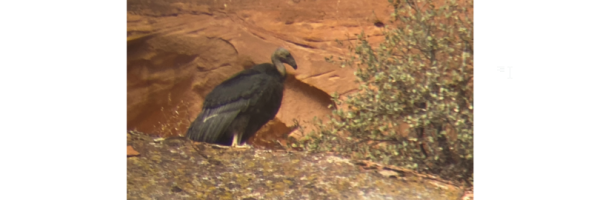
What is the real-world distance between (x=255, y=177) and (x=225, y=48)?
1061 millimetres

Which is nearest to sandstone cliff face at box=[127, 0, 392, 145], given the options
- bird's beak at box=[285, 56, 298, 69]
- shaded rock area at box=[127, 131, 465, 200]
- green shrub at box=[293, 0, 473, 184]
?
bird's beak at box=[285, 56, 298, 69]

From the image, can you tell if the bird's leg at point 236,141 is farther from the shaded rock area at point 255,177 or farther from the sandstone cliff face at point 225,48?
the sandstone cliff face at point 225,48

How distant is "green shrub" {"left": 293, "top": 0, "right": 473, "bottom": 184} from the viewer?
5.15 meters

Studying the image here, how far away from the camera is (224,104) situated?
5.48 metres

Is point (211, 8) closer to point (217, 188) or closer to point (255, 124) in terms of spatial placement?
point (255, 124)

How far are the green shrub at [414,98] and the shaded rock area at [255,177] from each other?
0.67 ft

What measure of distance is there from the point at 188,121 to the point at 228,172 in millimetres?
570

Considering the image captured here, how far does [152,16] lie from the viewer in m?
5.41

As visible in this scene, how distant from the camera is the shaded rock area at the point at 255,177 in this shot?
195 inches

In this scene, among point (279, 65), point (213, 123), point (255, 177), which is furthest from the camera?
point (279, 65)

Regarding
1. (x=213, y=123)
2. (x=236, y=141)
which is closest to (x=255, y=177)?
(x=236, y=141)

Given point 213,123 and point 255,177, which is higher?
point 213,123

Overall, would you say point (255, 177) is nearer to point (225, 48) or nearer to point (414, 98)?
point (225, 48)

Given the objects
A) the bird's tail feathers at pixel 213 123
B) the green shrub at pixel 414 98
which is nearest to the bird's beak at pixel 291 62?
the green shrub at pixel 414 98
